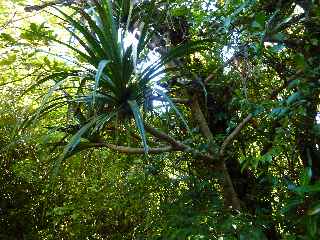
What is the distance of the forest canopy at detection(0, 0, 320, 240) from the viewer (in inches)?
75.5

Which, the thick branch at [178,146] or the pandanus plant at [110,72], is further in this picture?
the thick branch at [178,146]

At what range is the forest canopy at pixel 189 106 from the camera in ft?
6.29

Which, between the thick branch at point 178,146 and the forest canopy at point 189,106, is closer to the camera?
the forest canopy at point 189,106

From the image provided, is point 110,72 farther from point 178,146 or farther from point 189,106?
point 189,106

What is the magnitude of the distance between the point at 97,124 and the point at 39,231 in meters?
3.50

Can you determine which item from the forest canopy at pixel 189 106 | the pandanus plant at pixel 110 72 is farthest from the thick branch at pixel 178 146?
the pandanus plant at pixel 110 72

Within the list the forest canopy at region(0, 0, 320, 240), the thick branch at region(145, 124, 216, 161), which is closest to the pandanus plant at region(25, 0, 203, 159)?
the forest canopy at region(0, 0, 320, 240)

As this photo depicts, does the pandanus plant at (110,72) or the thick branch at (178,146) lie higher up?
the pandanus plant at (110,72)

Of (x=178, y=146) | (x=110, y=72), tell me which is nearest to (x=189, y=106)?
(x=178, y=146)

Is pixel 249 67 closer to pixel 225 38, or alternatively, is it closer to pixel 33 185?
pixel 225 38

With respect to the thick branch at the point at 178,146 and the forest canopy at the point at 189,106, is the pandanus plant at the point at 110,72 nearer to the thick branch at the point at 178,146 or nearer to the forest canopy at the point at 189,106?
the forest canopy at the point at 189,106

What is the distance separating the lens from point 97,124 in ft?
6.48

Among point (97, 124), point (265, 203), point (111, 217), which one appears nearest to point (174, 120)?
point (265, 203)

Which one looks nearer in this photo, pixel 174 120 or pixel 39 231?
pixel 174 120
